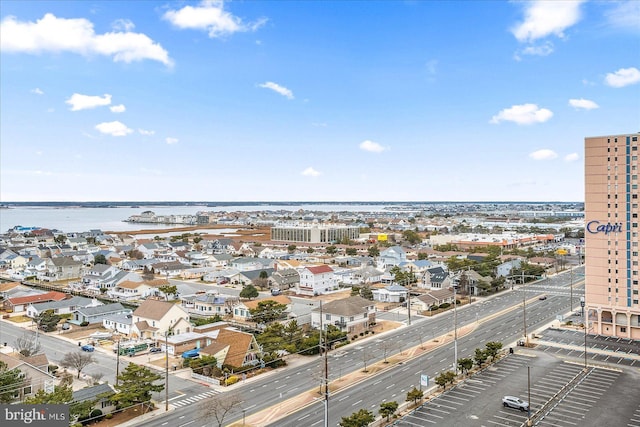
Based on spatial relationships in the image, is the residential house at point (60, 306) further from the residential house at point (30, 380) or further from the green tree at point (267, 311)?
the residential house at point (30, 380)

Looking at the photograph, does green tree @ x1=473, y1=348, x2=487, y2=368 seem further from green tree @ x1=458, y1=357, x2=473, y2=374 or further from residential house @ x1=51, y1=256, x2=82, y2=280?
residential house @ x1=51, y1=256, x2=82, y2=280

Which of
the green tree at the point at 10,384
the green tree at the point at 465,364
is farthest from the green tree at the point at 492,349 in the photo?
the green tree at the point at 10,384

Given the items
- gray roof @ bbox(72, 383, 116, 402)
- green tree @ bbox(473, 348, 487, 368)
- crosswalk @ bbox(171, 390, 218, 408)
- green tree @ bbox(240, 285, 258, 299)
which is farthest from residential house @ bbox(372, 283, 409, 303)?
gray roof @ bbox(72, 383, 116, 402)

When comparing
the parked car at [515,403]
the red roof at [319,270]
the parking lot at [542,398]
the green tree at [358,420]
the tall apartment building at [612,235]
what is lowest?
the parking lot at [542,398]

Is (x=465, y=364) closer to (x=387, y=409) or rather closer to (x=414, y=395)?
(x=414, y=395)

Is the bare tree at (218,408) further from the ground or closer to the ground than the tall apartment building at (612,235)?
closer to the ground
